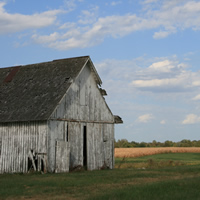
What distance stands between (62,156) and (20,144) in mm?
2889

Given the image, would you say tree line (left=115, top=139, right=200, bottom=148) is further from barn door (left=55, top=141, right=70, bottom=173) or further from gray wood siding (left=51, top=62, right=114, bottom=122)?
barn door (left=55, top=141, right=70, bottom=173)

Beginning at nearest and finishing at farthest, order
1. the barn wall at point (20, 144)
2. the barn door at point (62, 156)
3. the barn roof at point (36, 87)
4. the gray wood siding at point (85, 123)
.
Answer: the barn wall at point (20, 144), the barn door at point (62, 156), the gray wood siding at point (85, 123), the barn roof at point (36, 87)

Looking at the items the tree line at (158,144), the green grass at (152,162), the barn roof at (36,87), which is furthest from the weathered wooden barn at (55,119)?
the tree line at (158,144)

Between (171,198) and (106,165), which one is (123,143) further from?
(171,198)

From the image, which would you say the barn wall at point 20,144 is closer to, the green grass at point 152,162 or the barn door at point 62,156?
the barn door at point 62,156

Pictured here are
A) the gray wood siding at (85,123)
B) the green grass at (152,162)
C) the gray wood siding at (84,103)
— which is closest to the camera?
the gray wood siding at (85,123)

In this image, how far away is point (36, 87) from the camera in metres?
28.0

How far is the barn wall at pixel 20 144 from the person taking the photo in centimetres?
2456

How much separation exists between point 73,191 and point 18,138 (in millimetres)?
10585

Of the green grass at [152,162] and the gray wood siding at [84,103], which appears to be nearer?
the gray wood siding at [84,103]

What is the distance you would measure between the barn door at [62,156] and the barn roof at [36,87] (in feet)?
7.86

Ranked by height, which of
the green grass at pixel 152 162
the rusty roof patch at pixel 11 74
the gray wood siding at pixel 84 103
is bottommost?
the green grass at pixel 152 162

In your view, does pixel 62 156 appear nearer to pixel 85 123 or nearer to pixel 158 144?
pixel 85 123

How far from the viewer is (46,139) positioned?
958 inches
